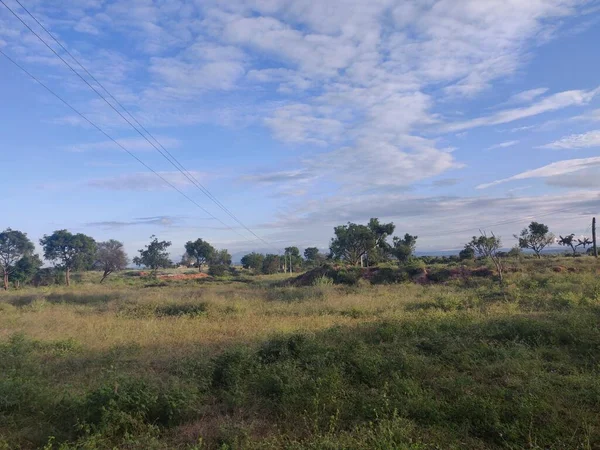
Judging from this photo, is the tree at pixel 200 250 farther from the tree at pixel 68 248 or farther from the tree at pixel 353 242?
the tree at pixel 353 242

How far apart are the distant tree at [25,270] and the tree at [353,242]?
122 feet

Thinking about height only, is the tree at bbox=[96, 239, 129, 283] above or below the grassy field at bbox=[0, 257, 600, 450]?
above

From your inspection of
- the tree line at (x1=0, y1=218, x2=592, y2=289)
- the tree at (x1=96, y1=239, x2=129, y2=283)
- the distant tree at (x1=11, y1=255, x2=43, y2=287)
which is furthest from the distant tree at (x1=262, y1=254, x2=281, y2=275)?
the distant tree at (x1=11, y1=255, x2=43, y2=287)

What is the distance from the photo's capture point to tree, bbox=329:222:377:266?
A: 46.7m

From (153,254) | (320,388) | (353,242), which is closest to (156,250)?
(153,254)

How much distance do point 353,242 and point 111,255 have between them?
3780 cm

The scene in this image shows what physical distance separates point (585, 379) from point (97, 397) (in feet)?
21.0

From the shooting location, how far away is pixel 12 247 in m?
48.7

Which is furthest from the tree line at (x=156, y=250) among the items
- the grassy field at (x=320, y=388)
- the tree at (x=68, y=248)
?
the grassy field at (x=320, y=388)

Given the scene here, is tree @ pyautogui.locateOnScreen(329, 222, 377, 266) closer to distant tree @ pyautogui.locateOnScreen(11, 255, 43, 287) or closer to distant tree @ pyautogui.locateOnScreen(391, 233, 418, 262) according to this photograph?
distant tree @ pyautogui.locateOnScreen(391, 233, 418, 262)

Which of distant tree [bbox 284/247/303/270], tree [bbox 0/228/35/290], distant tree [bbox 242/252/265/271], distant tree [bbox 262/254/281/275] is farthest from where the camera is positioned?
distant tree [bbox 284/247/303/270]

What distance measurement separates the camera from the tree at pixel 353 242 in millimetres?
46656

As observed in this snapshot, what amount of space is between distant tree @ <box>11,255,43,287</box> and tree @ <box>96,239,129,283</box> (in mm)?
10373

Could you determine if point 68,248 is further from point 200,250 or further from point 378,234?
point 378,234
